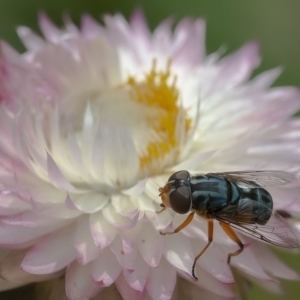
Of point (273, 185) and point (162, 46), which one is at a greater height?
point (162, 46)

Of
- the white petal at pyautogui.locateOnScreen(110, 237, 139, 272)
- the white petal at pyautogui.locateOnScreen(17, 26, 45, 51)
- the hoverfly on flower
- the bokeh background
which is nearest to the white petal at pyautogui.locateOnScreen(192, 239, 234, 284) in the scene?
the hoverfly on flower

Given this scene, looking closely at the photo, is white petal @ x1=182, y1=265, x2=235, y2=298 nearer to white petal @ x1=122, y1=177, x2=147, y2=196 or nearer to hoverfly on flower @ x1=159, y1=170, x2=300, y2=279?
hoverfly on flower @ x1=159, y1=170, x2=300, y2=279

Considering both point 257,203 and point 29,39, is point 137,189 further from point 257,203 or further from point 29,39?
point 29,39

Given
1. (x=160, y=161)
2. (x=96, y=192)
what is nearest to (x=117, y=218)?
(x=96, y=192)

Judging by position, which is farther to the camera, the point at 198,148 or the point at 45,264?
the point at 198,148

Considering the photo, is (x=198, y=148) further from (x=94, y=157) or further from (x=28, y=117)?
(x=28, y=117)

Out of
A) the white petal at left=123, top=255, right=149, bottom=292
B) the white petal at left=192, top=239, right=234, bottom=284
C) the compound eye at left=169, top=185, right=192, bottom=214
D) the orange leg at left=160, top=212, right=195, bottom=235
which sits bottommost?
the white petal at left=192, top=239, right=234, bottom=284

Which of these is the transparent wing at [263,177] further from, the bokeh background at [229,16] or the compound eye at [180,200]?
the bokeh background at [229,16]

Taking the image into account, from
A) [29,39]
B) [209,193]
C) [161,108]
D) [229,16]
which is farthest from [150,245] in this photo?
[229,16]
